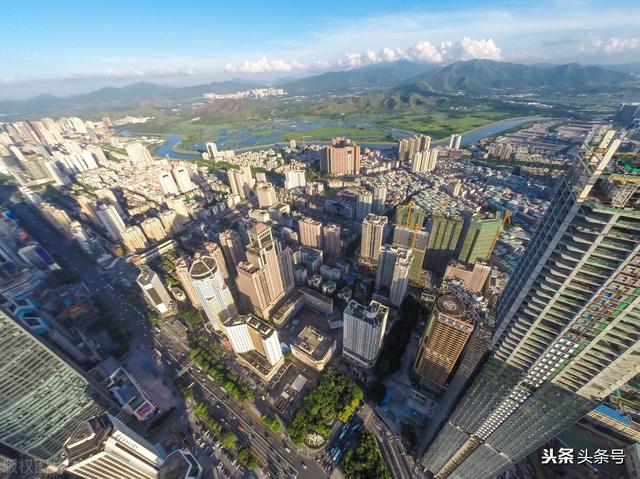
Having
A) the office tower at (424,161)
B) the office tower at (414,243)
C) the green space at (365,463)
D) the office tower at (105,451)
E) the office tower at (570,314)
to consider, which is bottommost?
the green space at (365,463)

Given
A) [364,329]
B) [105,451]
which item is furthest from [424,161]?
[105,451]

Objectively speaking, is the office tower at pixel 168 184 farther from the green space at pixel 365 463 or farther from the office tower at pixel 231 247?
the green space at pixel 365 463

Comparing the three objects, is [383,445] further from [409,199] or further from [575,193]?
[409,199]

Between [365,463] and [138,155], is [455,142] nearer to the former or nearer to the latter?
[365,463]

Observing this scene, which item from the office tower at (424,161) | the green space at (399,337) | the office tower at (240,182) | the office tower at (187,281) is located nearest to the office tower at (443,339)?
the green space at (399,337)

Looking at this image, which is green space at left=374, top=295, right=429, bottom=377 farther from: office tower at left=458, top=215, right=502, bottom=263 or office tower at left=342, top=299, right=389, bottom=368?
office tower at left=458, top=215, right=502, bottom=263

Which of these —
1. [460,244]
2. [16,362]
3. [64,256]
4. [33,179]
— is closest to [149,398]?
[16,362]

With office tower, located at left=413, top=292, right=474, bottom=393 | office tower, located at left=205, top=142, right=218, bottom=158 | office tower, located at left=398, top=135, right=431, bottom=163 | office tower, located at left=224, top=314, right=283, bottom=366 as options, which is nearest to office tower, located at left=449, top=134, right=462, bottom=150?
office tower, located at left=398, top=135, right=431, bottom=163
